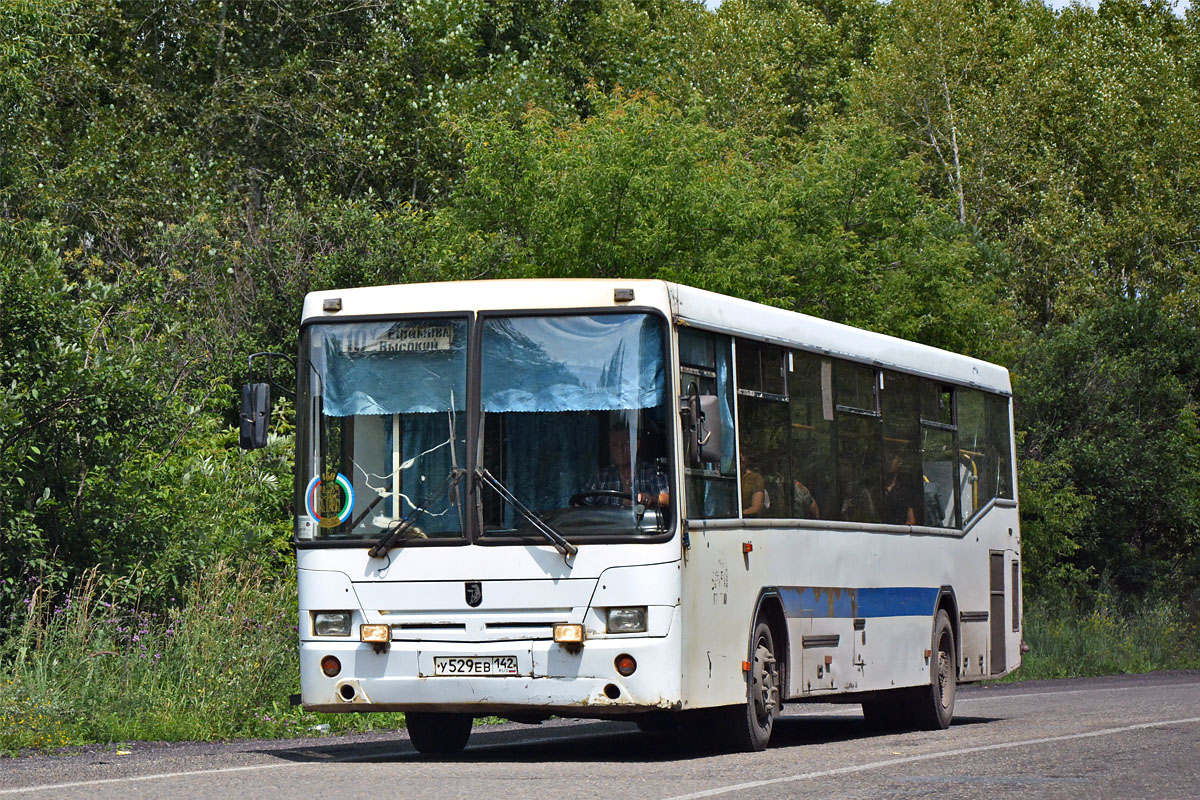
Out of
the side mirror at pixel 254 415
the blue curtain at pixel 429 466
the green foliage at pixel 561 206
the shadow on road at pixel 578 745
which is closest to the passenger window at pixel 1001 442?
the shadow on road at pixel 578 745

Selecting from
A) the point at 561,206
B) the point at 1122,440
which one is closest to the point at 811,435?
the point at 561,206

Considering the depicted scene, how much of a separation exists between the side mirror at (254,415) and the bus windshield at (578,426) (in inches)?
55.7

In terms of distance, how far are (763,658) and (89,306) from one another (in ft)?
26.7

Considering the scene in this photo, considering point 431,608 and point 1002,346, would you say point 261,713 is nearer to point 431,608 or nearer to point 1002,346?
point 431,608

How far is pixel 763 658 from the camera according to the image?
519 inches

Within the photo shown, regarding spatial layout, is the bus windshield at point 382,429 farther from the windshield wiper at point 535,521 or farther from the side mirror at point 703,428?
the side mirror at point 703,428

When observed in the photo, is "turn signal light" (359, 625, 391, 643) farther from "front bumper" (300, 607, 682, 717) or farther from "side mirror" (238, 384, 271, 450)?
"side mirror" (238, 384, 271, 450)

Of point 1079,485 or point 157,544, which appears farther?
point 1079,485

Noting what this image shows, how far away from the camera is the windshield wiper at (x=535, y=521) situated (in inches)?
461

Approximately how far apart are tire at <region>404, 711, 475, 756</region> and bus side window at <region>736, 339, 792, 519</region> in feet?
8.33

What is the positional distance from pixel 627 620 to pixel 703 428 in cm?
129

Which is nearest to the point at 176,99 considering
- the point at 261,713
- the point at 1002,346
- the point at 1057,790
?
the point at 1002,346

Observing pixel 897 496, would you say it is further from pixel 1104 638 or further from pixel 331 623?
pixel 1104 638

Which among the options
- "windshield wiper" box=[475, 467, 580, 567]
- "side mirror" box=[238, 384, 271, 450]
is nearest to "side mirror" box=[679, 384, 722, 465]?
"windshield wiper" box=[475, 467, 580, 567]
